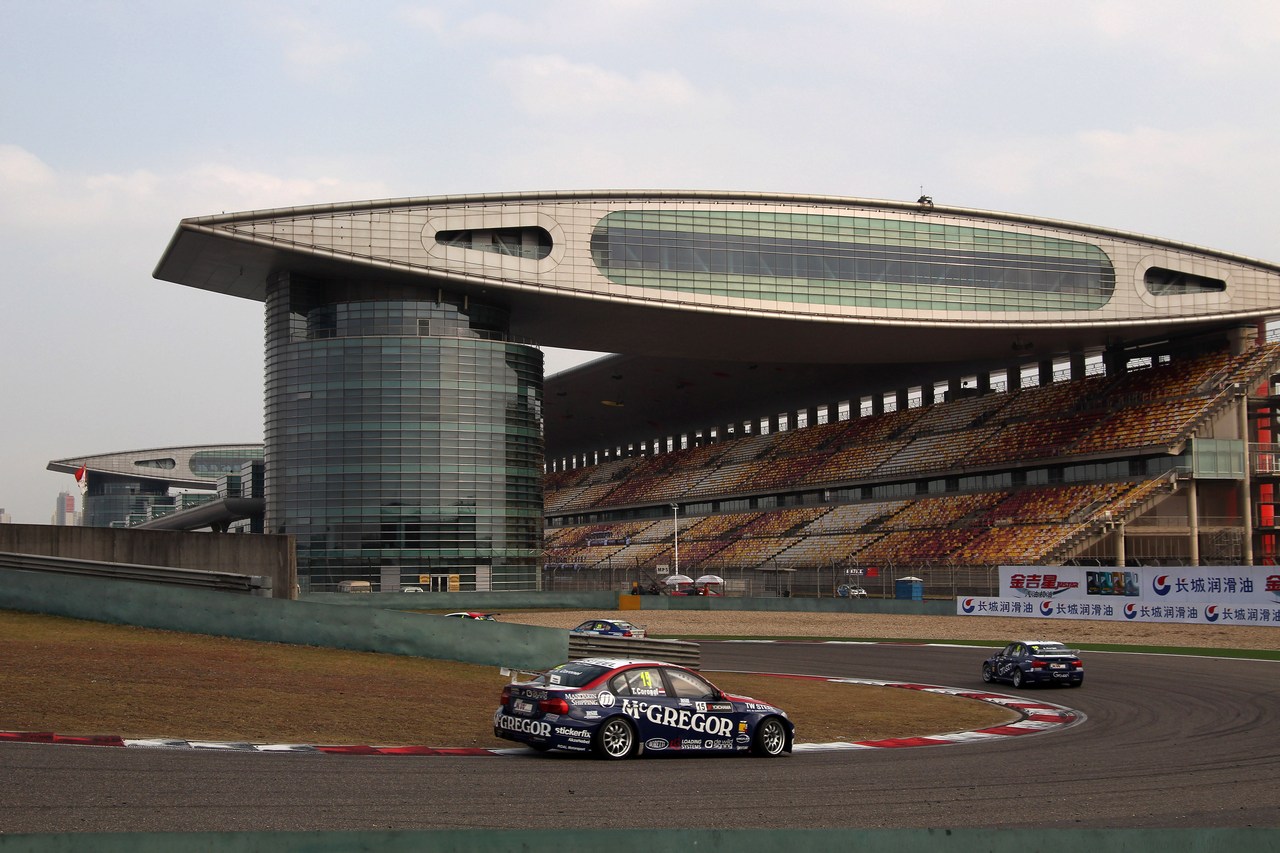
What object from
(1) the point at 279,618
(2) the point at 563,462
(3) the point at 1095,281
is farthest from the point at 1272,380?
(2) the point at 563,462

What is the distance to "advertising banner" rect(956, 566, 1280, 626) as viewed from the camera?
41500 millimetres

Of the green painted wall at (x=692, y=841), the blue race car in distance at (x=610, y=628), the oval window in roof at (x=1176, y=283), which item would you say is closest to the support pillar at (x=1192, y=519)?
the oval window in roof at (x=1176, y=283)

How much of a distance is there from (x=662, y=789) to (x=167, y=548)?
1824 centimetres

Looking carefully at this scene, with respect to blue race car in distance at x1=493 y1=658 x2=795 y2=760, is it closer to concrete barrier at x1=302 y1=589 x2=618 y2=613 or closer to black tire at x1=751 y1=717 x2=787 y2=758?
black tire at x1=751 y1=717 x2=787 y2=758

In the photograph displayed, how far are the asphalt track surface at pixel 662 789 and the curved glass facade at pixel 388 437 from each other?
50.5m

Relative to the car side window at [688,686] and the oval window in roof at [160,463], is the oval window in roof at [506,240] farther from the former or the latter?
the oval window in roof at [160,463]

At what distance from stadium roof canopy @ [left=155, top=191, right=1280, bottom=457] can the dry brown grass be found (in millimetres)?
41195

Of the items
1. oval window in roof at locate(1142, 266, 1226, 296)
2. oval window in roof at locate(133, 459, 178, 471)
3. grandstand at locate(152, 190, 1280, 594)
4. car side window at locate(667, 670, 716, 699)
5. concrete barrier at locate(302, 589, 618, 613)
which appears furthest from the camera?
oval window in roof at locate(133, 459, 178, 471)

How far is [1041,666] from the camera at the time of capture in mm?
29250

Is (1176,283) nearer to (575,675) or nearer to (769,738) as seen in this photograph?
(769,738)

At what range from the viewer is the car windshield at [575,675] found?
1562 cm

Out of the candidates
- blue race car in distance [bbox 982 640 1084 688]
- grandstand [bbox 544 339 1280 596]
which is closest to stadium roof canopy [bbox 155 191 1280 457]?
grandstand [bbox 544 339 1280 596]

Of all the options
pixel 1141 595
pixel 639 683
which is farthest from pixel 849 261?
pixel 639 683

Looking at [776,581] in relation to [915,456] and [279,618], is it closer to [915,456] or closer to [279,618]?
[915,456]
